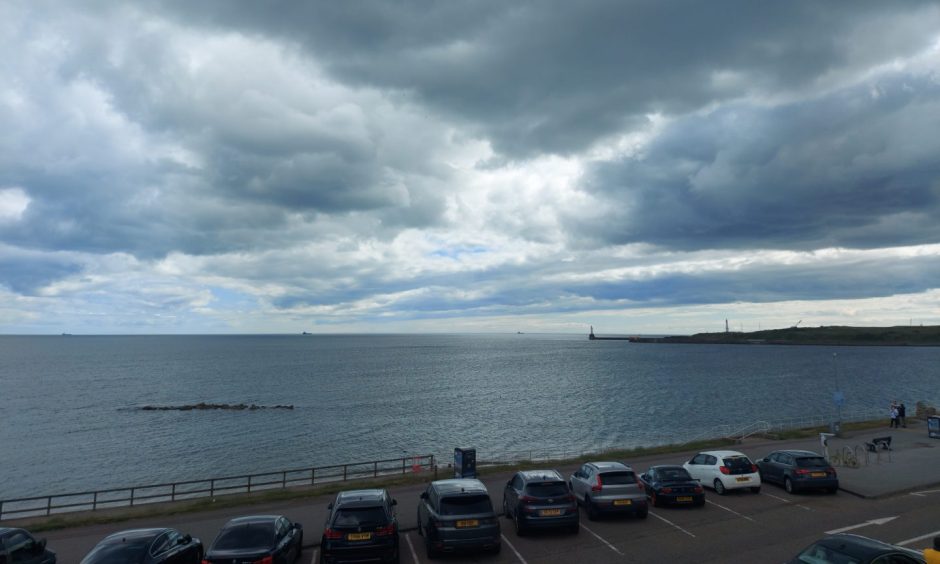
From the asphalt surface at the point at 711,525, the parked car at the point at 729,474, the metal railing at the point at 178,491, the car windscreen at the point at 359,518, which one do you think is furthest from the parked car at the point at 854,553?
the metal railing at the point at 178,491

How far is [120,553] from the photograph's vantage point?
1151 centimetres

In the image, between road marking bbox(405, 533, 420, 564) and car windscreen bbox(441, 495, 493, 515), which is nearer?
car windscreen bbox(441, 495, 493, 515)

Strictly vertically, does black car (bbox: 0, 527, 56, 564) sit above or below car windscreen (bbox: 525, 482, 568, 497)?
below

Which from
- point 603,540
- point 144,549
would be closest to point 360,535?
point 144,549

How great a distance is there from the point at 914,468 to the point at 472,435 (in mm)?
39128

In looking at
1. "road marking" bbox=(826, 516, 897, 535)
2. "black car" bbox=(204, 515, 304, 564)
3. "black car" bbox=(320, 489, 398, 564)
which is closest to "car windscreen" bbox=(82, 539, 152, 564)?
"black car" bbox=(204, 515, 304, 564)

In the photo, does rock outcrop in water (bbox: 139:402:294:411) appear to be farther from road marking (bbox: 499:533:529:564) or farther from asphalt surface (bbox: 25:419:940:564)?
road marking (bbox: 499:533:529:564)

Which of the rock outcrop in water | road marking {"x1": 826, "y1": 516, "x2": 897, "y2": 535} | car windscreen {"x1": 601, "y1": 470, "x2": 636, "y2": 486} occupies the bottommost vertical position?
the rock outcrop in water

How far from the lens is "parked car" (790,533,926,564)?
921 cm

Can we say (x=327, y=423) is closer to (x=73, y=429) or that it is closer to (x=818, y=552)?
(x=73, y=429)

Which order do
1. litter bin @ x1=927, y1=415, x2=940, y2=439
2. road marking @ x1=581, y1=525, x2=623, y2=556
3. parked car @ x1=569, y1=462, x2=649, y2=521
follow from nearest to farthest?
1. road marking @ x1=581, y1=525, x2=623, y2=556
2. parked car @ x1=569, y1=462, x2=649, y2=521
3. litter bin @ x1=927, y1=415, x2=940, y2=439

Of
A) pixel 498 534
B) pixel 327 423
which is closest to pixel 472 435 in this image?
pixel 327 423

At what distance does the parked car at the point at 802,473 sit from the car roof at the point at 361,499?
14899 millimetres

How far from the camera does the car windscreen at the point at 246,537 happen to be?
1214 centimetres
